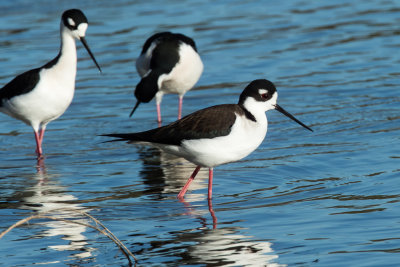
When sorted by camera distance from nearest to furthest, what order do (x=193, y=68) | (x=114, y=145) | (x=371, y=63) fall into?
(x=114, y=145), (x=193, y=68), (x=371, y=63)

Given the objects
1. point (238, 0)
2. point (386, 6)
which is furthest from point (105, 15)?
point (386, 6)

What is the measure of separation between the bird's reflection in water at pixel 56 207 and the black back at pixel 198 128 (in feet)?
2.67

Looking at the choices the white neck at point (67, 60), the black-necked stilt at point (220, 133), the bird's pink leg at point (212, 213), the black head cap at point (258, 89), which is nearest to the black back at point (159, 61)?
the white neck at point (67, 60)

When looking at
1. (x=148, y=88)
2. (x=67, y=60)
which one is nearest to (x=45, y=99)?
(x=67, y=60)

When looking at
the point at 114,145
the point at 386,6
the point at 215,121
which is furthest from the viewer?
the point at 386,6

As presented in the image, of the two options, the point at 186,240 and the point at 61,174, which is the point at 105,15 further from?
the point at 186,240

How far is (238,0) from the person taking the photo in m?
19.6

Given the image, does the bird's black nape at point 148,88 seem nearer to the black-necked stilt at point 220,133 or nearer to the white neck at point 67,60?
the white neck at point 67,60

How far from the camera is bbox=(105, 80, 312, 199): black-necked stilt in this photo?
24.0 feet

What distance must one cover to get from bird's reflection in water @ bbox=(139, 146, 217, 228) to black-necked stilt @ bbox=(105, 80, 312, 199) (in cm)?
23

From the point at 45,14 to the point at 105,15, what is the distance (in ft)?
4.88

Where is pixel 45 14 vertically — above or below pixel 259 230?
above

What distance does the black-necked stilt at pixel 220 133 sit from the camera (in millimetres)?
7320

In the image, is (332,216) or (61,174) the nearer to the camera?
(332,216)
